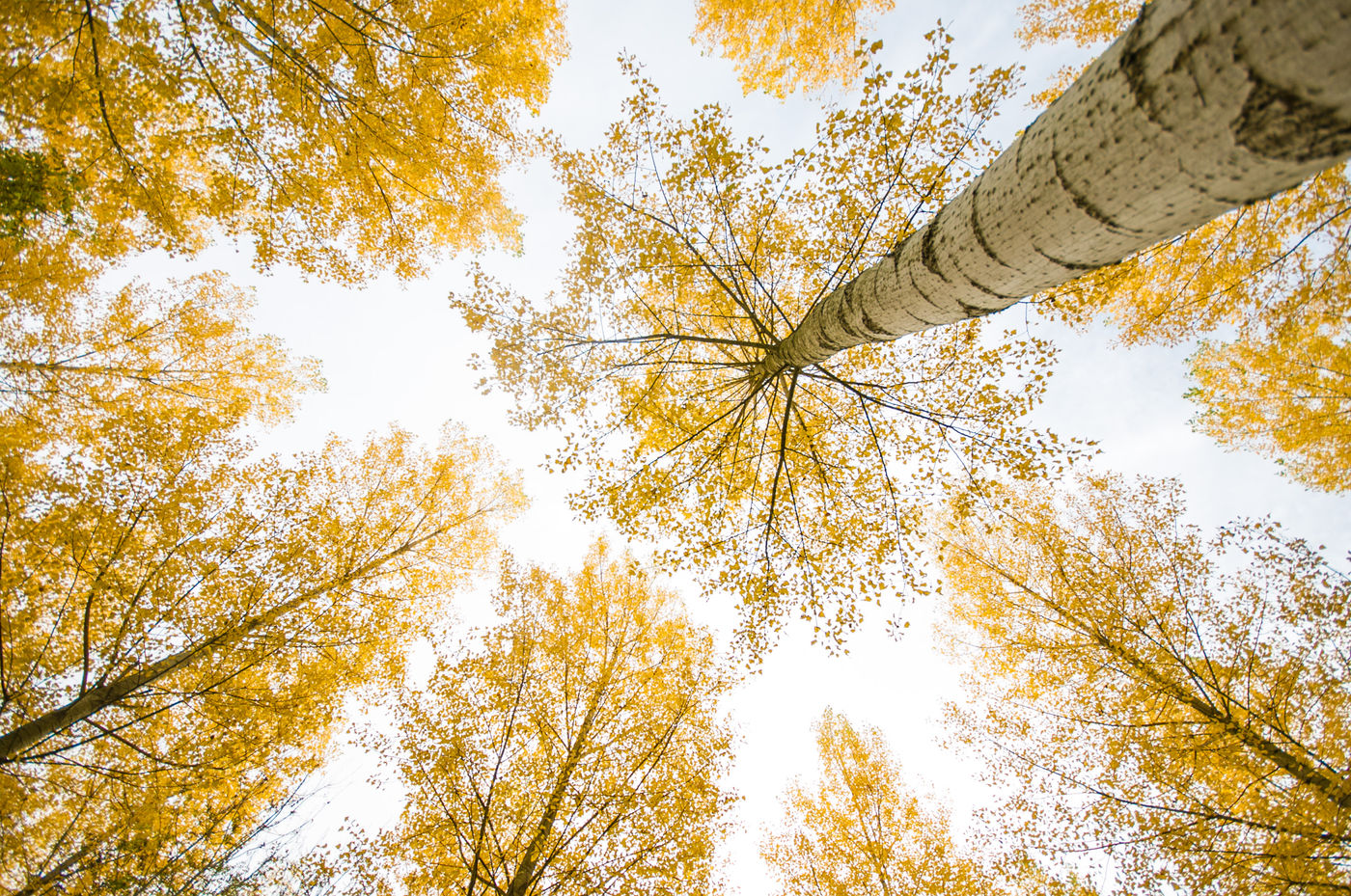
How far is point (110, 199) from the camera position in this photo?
5121mm

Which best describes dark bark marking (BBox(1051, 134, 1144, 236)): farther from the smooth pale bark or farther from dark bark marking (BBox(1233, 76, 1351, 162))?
dark bark marking (BBox(1233, 76, 1351, 162))

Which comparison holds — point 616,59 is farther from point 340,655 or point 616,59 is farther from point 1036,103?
point 340,655

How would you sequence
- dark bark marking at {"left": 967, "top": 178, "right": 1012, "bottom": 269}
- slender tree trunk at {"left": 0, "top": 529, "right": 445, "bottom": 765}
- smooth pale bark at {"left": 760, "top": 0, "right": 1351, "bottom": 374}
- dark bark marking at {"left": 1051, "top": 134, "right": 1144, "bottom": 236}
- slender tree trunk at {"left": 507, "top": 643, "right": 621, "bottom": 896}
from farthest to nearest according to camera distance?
slender tree trunk at {"left": 507, "top": 643, "right": 621, "bottom": 896}
slender tree trunk at {"left": 0, "top": 529, "right": 445, "bottom": 765}
dark bark marking at {"left": 967, "top": 178, "right": 1012, "bottom": 269}
dark bark marking at {"left": 1051, "top": 134, "right": 1144, "bottom": 236}
smooth pale bark at {"left": 760, "top": 0, "right": 1351, "bottom": 374}

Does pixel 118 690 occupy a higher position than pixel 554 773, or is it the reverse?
pixel 118 690

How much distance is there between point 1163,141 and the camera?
1023 millimetres

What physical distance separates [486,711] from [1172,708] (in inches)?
306

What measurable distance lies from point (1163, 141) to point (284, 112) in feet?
23.1

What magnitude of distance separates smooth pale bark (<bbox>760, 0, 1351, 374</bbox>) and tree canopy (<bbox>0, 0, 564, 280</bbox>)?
5.92 meters

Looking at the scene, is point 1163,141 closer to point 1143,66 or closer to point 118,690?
point 1143,66

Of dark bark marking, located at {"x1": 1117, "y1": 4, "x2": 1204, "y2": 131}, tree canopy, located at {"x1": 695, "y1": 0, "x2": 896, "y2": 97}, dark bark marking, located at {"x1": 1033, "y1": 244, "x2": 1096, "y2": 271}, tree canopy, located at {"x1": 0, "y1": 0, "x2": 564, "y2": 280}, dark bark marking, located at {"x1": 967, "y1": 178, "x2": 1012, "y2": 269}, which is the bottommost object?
dark bark marking, located at {"x1": 1117, "y1": 4, "x2": 1204, "y2": 131}

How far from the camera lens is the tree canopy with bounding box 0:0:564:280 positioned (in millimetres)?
4133

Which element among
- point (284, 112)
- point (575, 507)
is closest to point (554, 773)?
point (575, 507)

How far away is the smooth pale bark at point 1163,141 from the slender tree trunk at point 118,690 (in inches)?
299

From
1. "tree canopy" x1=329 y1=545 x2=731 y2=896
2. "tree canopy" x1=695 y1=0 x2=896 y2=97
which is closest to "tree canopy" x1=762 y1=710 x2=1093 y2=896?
"tree canopy" x1=329 y1=545 x2=731 y2=896
